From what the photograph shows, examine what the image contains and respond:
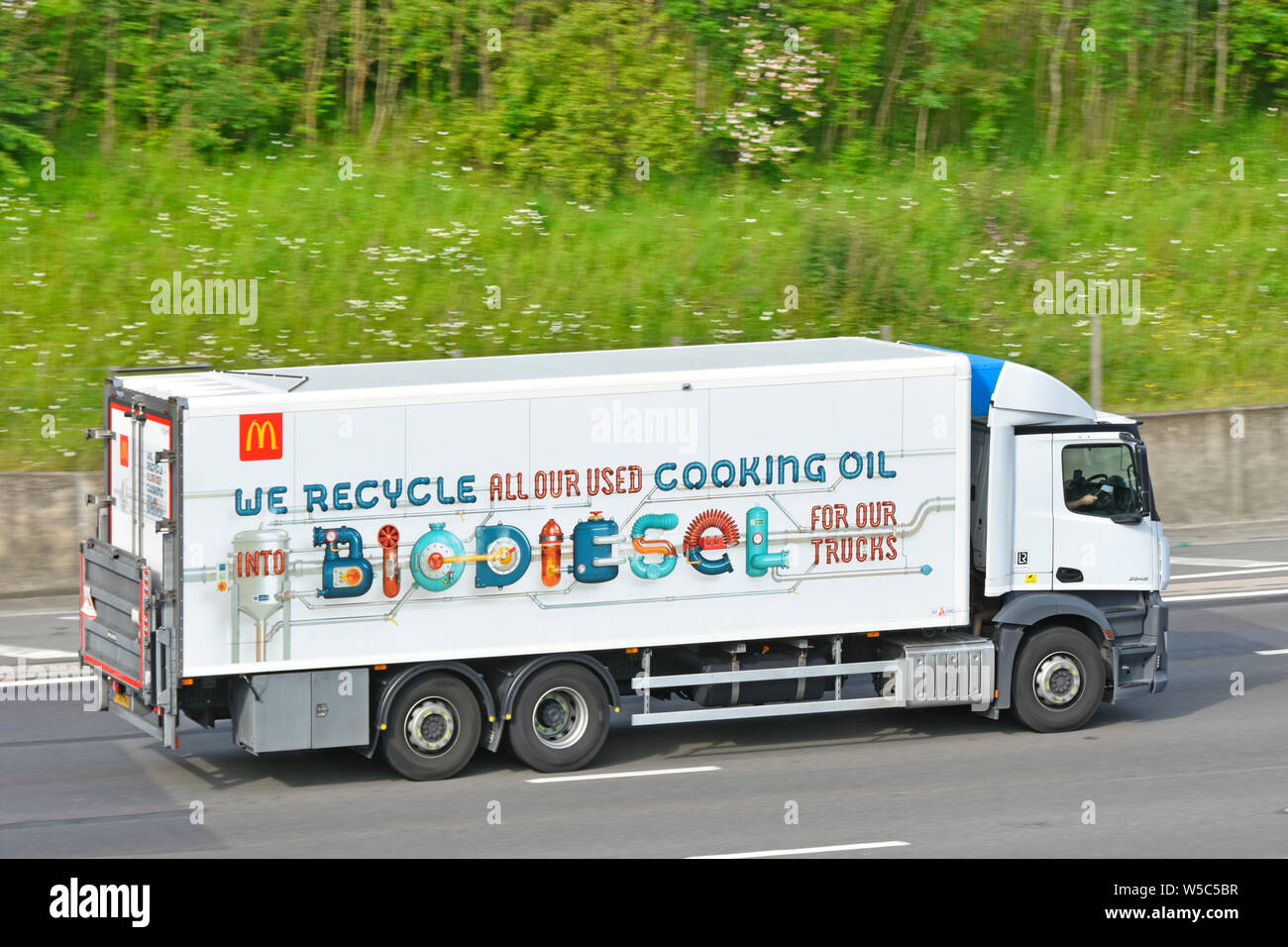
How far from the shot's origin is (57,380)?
73.4ft

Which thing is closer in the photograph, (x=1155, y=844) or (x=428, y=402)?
(x=1155, y=844)

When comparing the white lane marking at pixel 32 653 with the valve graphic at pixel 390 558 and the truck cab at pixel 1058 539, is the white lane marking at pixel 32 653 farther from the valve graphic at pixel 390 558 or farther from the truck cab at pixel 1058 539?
the truck cab at pixel 1058 539

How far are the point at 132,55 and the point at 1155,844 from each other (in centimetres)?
2398

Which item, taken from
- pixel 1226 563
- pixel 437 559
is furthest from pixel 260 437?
pixel 1226 563

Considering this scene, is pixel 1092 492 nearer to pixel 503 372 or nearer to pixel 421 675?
pixel 503 372

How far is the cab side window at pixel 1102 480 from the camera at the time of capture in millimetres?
14758

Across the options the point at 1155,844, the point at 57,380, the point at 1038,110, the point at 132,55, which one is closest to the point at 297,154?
the point at 132,55

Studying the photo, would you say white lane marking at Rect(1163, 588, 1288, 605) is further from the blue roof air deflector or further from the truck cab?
the blue roof air deflector

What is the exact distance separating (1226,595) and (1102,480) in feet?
22.5

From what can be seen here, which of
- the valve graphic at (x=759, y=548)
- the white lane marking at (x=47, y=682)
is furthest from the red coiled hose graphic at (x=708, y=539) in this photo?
the white lane marking at (x=47, y=682)

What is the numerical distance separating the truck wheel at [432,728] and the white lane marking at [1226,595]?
398 inches

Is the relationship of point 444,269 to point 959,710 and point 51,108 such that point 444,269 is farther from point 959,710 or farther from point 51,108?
point 959,710

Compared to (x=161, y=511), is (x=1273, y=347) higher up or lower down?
higher up

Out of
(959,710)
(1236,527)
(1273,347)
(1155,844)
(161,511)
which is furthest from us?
(1273,347)
